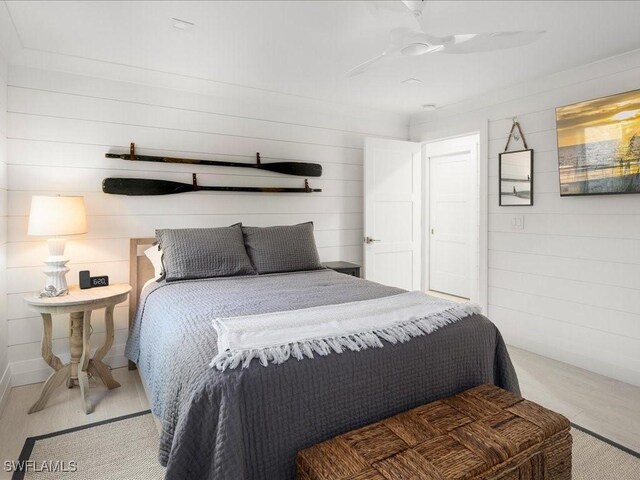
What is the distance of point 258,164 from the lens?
3.66 m

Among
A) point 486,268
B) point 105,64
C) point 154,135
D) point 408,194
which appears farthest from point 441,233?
point 105,64

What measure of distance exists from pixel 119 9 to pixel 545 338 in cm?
386

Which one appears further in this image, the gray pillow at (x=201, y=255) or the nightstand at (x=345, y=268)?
the nightstand at (x=345, y=268)

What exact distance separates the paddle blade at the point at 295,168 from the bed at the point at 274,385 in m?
1.74

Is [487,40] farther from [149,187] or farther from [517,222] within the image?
[149,187]

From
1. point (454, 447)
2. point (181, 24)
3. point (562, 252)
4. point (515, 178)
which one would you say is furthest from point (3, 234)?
point (562, 252)

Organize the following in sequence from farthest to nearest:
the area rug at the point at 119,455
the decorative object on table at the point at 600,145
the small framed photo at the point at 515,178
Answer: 1. the small framed photo at the point at 515,178
2. the decorative object on table at the point at 600,145
3. the area rug at the point at 119,455

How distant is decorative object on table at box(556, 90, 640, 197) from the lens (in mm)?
2705

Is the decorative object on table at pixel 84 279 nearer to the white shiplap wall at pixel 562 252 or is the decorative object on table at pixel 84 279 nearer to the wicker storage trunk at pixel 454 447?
the wicker storage trunk at pixel 454 447

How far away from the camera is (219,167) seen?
3.52 metres

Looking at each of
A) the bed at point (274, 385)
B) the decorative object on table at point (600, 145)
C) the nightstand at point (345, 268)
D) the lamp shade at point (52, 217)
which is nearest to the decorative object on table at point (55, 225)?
the lamp shade at point (52, 217)

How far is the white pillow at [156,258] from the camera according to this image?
2917 millimetres

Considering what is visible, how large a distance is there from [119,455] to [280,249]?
168 centimetres

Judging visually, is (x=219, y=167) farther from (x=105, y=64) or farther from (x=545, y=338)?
(x=545, y=338)
